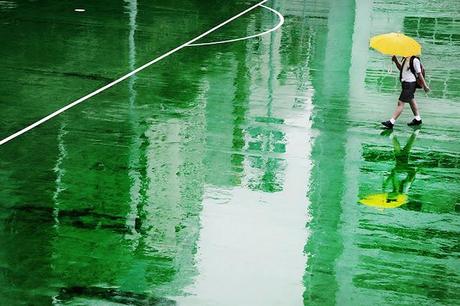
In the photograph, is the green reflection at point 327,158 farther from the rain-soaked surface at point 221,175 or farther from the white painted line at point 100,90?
the white painted line at point 100,90

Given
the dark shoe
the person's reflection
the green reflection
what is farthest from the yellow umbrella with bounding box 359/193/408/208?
the dark shoe

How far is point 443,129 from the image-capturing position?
48.7 feet

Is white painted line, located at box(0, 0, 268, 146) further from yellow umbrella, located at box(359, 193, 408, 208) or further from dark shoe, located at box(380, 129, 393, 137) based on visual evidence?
yellow umbrella, located at box(359, 193, 408, 208)

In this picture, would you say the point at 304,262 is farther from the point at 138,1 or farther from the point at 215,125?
the point at 138,1

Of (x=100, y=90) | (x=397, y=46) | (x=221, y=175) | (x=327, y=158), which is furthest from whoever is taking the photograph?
(x=100, y=90)

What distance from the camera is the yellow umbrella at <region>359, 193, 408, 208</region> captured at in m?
11.3

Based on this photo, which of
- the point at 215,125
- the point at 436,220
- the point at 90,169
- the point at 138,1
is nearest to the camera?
the point at 436,220

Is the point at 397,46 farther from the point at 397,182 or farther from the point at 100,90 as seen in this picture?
the point at 100,90

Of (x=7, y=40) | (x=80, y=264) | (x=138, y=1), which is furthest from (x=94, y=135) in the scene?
(x=138, y=1)

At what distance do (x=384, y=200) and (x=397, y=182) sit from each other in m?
0.84

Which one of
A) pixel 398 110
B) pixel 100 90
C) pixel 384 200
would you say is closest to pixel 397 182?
pixel 384 200

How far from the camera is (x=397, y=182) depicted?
480 inches

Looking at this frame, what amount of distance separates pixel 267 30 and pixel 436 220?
13.6 m

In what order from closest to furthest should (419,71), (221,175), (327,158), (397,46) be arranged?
(221,175) → (327,158) → (397,46) → (419,71)
